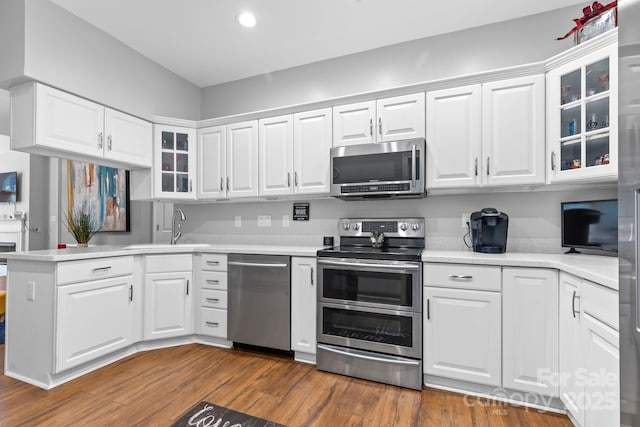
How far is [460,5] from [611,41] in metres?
1.05

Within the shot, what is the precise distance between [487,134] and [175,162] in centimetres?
293

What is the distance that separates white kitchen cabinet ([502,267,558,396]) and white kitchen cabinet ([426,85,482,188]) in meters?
0.79

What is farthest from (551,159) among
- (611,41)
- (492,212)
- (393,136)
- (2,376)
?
(2,376)

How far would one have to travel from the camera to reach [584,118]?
6.41ft

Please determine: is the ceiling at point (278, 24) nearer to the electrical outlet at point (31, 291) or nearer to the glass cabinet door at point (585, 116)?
the glass cabinet door at point (585, 116)

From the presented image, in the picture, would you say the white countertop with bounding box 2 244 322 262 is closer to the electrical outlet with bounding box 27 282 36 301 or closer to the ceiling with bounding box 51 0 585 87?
the electrical outlet with bounding box 27 282 36 301

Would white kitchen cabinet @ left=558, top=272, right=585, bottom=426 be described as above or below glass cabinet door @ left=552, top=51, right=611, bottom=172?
below

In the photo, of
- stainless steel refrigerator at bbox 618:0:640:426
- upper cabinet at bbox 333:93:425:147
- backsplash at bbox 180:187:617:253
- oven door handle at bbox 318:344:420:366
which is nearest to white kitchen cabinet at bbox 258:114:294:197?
backsplash at bbox 180:187:617:253

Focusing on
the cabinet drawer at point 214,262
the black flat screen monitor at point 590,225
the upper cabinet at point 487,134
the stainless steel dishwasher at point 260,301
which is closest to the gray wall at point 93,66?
the cabinet drawer at point 214,262

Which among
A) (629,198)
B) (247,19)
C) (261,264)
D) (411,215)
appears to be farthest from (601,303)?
(247,19)

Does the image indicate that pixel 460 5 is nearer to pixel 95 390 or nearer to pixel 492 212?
pixel 492 212

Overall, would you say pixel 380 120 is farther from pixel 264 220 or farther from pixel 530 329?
pixel 530 329

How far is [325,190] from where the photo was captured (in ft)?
9.11

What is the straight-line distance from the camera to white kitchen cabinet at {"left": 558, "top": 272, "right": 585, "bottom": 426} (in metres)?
1.58
